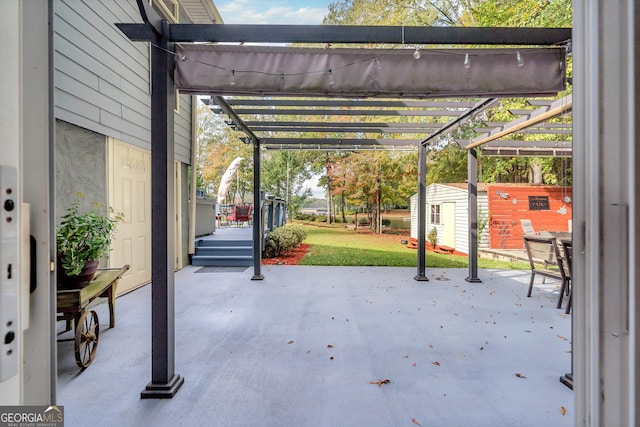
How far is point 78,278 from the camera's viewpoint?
8.54 feet

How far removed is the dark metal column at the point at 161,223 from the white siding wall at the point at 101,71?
6.30 ft

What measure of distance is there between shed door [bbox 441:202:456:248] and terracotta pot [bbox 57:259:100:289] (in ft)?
32.8

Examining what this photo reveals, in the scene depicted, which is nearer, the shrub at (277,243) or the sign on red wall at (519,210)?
the shrub at (277,243)

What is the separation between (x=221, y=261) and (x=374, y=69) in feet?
18.5

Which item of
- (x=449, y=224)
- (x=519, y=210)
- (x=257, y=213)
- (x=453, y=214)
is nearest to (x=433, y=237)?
(x=449, y=224)

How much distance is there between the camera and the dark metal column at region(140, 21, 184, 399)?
2.14 metres

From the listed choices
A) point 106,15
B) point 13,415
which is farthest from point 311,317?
point 106,15

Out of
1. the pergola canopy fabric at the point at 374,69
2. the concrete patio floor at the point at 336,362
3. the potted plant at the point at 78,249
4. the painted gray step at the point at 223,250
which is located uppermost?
the pergola canopy fabric at the point at 374,69

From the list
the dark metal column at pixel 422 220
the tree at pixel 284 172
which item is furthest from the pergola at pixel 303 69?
the tree at pixel 284 172

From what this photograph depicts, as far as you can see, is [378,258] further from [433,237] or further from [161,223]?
[161,223]

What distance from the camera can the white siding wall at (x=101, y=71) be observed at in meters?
3.46

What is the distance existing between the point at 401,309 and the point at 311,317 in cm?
123

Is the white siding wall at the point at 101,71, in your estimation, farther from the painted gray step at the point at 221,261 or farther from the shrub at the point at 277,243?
the shrub at the point at 277,243

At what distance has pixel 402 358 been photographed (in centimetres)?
267
